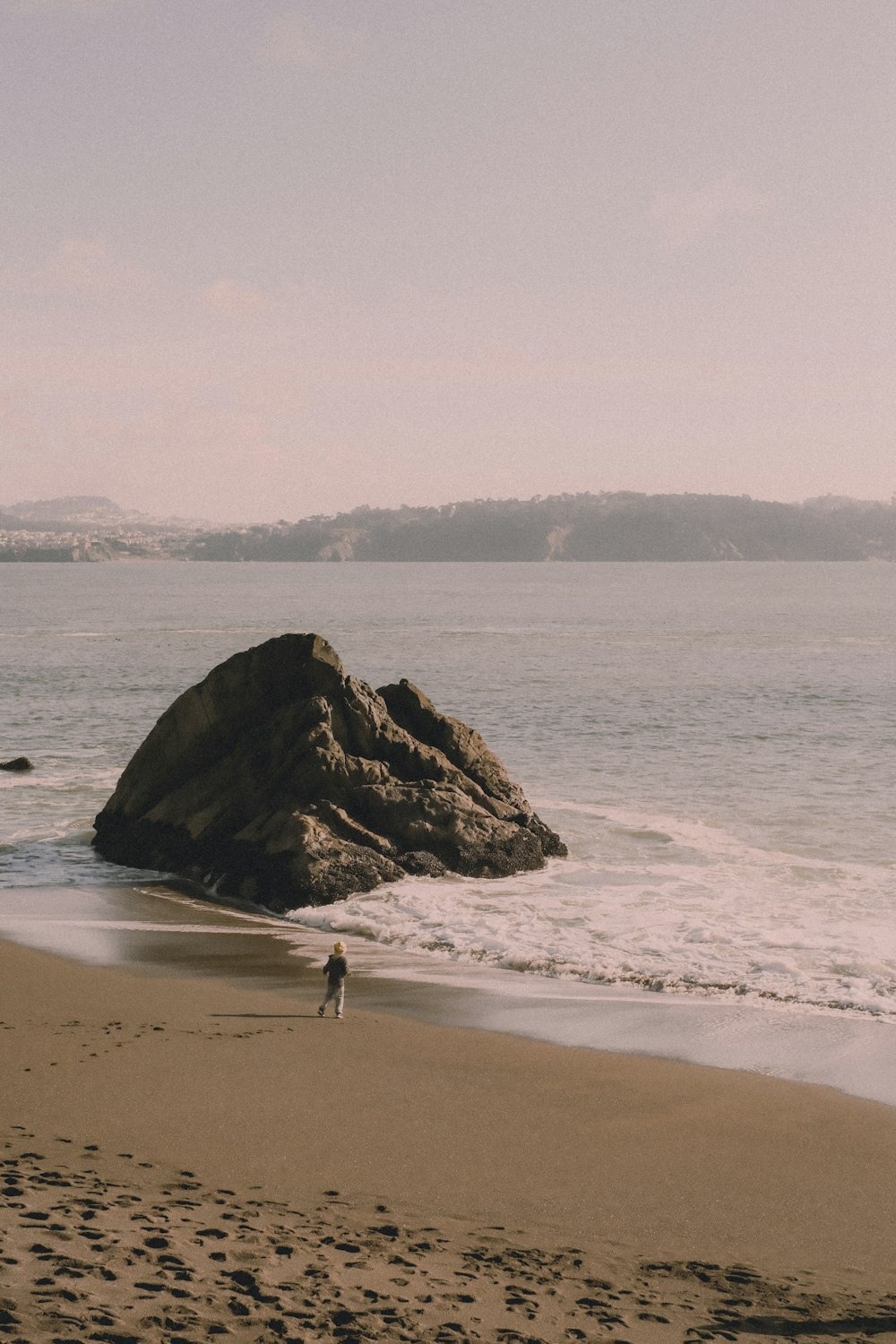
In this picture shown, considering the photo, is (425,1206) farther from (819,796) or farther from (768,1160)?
(819,796)

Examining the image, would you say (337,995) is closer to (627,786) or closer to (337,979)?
(337,979)

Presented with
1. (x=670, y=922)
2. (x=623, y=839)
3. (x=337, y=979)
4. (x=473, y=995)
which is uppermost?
(x=337, y=979)

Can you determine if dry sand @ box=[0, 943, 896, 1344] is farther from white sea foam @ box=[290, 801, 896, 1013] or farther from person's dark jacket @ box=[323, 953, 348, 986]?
white sea foam @ box=[290, 801, 896, 1013]

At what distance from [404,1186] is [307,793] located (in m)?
12.3

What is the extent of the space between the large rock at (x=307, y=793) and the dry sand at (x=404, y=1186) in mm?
6072

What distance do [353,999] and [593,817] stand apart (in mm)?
12554

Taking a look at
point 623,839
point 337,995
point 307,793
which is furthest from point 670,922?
point 307,793

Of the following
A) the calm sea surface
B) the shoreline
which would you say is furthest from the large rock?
the shoreline

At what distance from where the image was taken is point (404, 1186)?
30.4 ft

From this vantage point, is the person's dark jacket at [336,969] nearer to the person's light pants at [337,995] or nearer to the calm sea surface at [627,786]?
the person's light pants at [337,995]

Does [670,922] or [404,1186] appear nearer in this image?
[404,1186]

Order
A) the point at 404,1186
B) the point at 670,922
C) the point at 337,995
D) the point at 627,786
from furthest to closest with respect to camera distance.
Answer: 1. the point at 627,786
2. the point at 670,922
3. the point at 337,995
4. the point at 404,1186

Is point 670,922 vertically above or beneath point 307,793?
beneath

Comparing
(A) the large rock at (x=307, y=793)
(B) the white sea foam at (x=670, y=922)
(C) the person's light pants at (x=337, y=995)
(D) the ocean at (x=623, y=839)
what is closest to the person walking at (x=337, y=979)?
(C) the person's light pants at (x=337, y=995)
